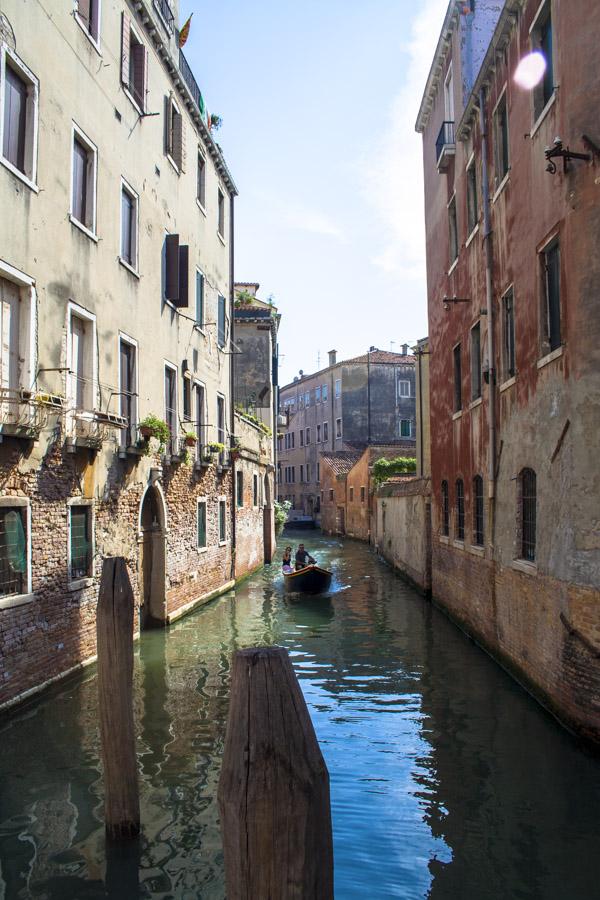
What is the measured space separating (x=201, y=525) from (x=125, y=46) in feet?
30.3

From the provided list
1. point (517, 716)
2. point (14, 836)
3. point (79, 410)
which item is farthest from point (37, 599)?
point (517, 716)

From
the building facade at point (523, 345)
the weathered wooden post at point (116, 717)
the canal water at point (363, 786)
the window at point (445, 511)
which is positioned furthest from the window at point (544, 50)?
the window at point (445, 511)

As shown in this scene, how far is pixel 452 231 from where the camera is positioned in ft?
47.6

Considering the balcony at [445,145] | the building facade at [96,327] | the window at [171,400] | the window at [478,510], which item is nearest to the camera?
the building facade at [96,327]

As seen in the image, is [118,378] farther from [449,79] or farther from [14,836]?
[449,79]

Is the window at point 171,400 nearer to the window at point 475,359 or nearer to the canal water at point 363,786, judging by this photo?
the canal water at point 363,786

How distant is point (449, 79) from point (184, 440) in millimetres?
8890

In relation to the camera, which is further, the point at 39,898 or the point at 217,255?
the point at 217,255

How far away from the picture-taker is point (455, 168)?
14062 mm

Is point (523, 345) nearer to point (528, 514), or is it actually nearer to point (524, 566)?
point (528, 514)

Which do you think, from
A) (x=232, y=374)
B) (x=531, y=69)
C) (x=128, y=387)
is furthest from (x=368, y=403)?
(x=531, y=69)

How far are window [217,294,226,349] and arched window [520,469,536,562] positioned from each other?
10.5m

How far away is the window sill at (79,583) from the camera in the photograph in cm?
953

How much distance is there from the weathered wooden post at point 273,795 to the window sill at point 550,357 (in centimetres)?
663
